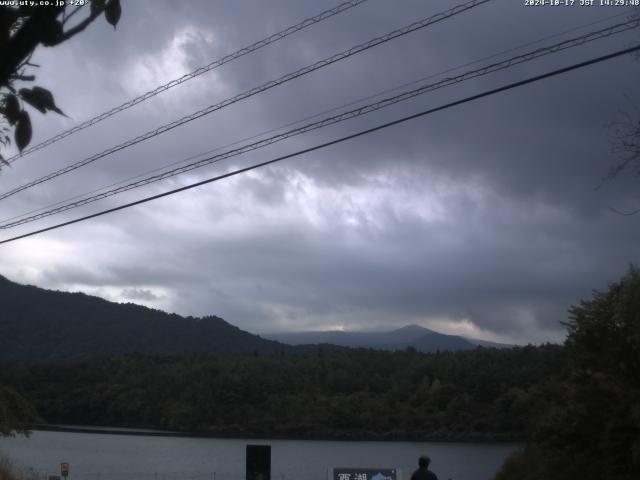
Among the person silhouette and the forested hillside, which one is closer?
the person silhouette

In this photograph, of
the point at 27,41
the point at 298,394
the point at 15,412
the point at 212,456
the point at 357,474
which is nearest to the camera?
the point at 27,41

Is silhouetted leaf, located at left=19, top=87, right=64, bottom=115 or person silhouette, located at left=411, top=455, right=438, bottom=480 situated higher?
silhouetted leaf, located at left=19, top=87, right=64, bottom=115

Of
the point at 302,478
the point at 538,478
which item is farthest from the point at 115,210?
the point at 302,478

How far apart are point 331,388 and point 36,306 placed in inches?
2763

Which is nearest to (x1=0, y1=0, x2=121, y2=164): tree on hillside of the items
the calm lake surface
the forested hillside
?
the calm lake surface

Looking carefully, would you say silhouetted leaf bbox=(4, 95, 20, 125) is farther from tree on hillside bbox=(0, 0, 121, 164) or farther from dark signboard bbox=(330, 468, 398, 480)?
dark signboard bbox=(330, 468, 398, 480)

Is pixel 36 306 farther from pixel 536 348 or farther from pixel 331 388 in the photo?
pixel 536 348

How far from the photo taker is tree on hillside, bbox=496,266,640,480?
55.4 feet

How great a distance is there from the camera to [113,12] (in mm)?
3938

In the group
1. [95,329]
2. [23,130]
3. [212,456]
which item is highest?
[95,329]

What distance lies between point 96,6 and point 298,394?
73149mm

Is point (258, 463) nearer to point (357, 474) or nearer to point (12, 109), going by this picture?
point (357, 474)

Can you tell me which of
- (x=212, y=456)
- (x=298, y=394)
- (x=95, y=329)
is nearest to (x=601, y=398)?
(x=212, y=456)

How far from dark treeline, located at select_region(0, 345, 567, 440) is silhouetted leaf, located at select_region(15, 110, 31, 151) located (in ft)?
187
